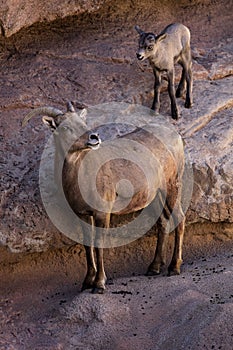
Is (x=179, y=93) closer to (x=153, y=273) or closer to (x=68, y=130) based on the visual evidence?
(x=153, y=273)

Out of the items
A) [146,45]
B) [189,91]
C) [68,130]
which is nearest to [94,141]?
[68,130]

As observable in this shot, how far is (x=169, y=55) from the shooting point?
10164 mm

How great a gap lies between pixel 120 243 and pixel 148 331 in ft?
6.44

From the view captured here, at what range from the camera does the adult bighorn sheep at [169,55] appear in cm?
985

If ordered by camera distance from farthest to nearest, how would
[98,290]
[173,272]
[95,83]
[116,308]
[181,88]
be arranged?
1. [95,83]
2. [181,88]
3. [173,272]
4. [98,290]
5. [116,308]

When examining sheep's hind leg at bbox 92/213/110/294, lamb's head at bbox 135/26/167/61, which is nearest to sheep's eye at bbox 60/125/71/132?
sheep's hind leg at bbox 92/213/110/294

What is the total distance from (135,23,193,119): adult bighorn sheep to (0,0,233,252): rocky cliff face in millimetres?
208

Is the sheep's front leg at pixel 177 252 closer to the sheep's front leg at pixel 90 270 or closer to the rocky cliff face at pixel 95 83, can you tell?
the rocky cliff face at pixel 95 83

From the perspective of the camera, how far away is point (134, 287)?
29.5 ft

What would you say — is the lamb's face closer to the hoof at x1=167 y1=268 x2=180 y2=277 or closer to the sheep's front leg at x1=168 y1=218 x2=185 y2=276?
the sheep's front leg at x1=168 y1=218 x2=185 y2=276

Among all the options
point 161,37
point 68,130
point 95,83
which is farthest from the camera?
point 95,83

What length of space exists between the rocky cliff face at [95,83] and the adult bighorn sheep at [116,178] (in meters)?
0.65

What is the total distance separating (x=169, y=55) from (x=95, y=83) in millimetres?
1169

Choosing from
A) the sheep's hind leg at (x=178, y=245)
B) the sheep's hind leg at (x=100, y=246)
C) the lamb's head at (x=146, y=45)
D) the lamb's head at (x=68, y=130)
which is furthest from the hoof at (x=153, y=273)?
the lamb's head at (x=146, y=45)
